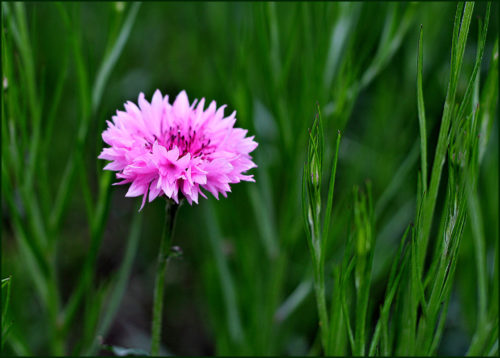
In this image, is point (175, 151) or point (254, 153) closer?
point (175, 151)

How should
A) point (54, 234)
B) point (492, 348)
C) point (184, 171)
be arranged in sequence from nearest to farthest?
1. point (184, 171)
2. point (492, 348)
3. point (54, 234)

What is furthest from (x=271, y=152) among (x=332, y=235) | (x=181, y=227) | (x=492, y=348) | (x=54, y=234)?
(x=492, y=348)

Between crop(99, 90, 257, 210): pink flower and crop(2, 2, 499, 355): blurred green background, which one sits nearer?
crop(99, 90, 257, 210): pink flower

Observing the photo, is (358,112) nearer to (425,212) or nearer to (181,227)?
(181,227)

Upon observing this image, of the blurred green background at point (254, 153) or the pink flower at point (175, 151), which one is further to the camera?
the blurred green background at point (254, 153)
